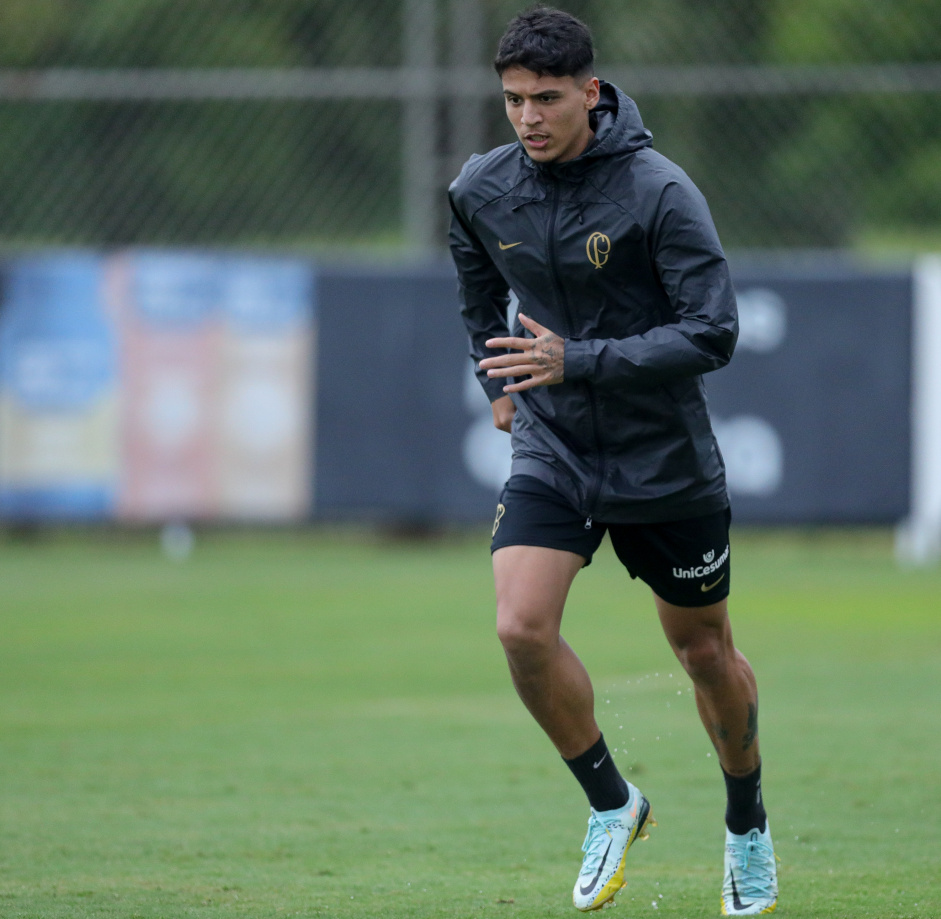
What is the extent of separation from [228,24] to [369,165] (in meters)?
1.81

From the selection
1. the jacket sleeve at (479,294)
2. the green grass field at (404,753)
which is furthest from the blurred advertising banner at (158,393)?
the jacket sleeve at (479,294)

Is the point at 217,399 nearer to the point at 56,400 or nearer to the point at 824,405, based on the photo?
the point at 56,400

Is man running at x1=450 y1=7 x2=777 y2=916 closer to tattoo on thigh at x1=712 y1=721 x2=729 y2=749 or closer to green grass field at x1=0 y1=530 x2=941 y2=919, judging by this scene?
tattoo on thigh at x1=712 y1=721 x2=729 y2=749

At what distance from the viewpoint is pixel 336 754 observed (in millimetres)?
6535

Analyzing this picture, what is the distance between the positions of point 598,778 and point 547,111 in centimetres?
174

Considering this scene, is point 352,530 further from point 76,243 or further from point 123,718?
point 123,718

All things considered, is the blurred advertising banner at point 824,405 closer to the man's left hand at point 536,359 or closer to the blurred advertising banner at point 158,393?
the blurred advertising banner at point 158,393

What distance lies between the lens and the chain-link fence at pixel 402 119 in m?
14.5

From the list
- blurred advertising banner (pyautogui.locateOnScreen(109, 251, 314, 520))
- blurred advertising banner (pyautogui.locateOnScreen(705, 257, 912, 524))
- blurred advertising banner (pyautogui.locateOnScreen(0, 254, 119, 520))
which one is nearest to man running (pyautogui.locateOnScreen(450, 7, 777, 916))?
blurred advertising banner (pyautogui.locateOnScreen(705, 257, 912, 524))

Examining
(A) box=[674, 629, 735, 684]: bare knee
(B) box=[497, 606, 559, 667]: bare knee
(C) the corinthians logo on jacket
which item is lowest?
(A) box=[674, 629, 735, 684]: bare knee

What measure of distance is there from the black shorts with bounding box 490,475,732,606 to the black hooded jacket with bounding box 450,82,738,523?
0.05 metres

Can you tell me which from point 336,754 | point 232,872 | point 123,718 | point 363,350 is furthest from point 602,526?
point 363,350

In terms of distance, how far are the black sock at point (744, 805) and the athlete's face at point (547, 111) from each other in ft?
5.74

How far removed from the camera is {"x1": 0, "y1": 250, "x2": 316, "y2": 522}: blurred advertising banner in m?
13.8
